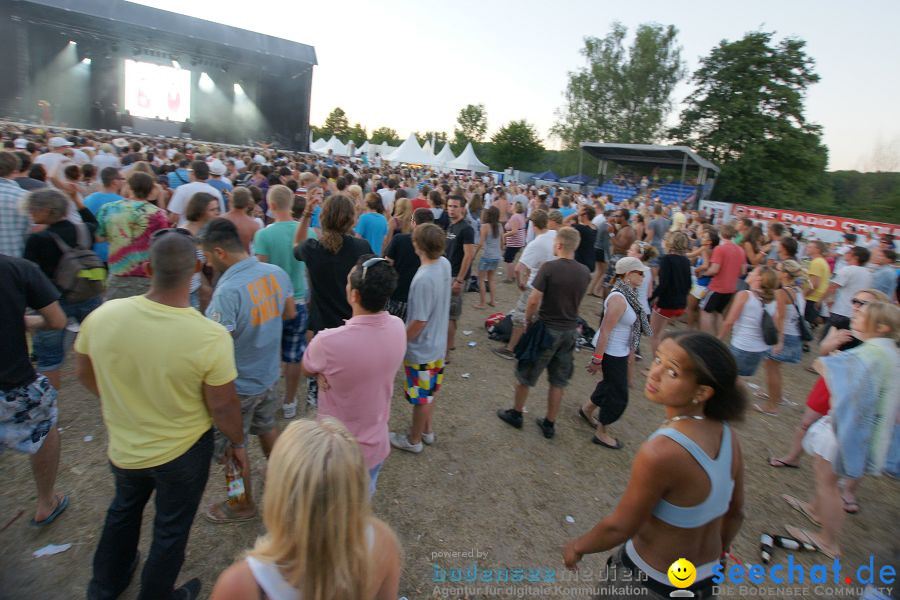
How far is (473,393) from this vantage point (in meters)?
4.81

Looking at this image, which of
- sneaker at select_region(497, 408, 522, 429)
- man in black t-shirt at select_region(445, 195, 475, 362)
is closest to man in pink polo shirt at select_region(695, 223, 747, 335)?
man in black t-shirt at select_region(445, 195, 475, 362)

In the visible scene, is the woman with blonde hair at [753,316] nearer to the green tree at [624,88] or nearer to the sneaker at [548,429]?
the sneaker at [548,429]

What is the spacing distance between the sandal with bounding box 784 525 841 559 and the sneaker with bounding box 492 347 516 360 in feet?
10.3

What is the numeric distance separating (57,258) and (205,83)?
31.1m

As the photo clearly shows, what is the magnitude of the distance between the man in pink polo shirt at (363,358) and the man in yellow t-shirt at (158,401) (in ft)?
1.28

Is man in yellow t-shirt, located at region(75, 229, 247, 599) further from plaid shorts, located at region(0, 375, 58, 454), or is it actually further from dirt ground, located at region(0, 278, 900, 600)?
plaid shorts, located at region(0, 375, 58, 454)

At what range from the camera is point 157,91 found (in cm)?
2670

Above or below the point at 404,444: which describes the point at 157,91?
above

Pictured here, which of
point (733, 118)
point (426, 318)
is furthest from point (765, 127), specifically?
point (426, 318)

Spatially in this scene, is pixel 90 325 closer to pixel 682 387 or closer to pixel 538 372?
pixel 682 387

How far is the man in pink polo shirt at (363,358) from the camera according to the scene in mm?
2141

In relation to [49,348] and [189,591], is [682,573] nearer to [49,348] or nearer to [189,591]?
[189,591]

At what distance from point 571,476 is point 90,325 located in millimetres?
3256

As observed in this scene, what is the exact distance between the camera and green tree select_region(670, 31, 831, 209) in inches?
1171
